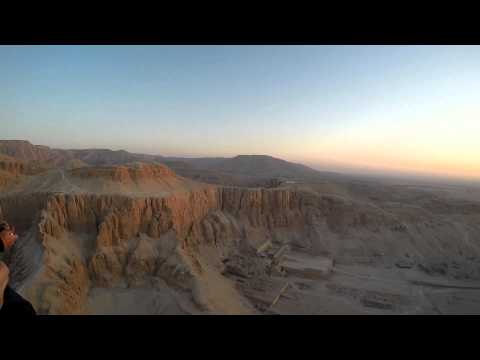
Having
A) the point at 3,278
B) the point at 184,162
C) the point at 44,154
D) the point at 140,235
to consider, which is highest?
the point at 44,154

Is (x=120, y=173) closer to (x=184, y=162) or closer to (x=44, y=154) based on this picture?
(x=44, y=154)

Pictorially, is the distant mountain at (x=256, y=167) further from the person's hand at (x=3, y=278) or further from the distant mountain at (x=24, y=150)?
the person's hand at (x=3, y=278)

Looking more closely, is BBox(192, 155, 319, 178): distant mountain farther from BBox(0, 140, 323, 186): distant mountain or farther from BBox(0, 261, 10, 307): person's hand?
BBox(0, 261, 10, 307): person's hand

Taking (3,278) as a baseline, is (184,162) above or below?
above

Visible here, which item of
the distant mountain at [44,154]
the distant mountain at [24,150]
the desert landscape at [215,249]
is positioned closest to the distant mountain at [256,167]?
the distant mountain at [44,154]

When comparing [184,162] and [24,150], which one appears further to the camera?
[184,162]

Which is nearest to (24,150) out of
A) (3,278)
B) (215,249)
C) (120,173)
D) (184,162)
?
(184,162)

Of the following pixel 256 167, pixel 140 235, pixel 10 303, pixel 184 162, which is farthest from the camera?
pixel 256 167
